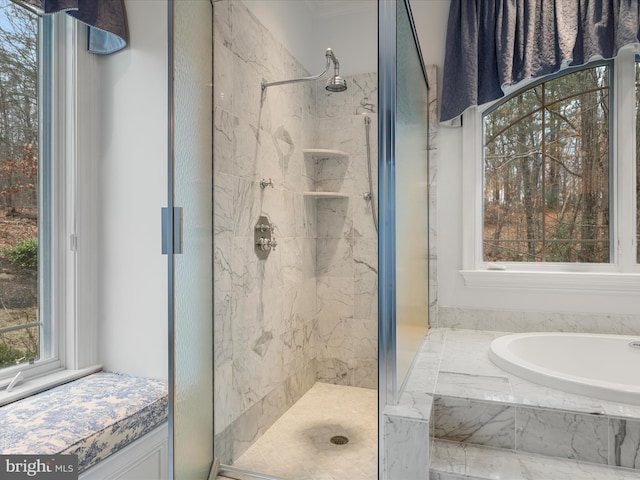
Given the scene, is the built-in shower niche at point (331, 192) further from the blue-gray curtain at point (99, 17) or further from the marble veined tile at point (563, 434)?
the marble veined tile at point (563, 434)

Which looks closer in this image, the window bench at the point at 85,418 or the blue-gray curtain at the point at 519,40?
the window bench at the point at 85,418

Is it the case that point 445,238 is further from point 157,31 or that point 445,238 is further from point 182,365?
point 157,31

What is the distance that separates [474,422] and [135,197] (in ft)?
5.46

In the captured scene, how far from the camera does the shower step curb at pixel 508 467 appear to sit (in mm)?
1372

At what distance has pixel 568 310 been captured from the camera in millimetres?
2357

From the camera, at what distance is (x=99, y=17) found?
5.34ft

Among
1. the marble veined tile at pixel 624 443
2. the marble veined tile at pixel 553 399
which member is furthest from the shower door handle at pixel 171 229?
the marble veined tile at pixel 624 443

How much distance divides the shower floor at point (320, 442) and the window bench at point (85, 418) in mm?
485

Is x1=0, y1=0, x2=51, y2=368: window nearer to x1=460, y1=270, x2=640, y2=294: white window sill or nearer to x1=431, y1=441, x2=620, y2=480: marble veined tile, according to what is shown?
x1=431, y1=441, x2=620, y2=480: marble veined tile

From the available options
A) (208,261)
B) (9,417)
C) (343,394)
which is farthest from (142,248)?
(343,394)

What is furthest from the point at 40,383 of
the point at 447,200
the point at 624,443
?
the point at 447,200

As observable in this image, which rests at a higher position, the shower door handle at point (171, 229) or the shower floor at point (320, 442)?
the shower door handle at point (171, 229)

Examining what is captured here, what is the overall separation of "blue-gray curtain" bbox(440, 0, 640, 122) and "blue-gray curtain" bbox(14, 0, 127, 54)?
68.9 inches

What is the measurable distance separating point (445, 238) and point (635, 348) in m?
1.09
